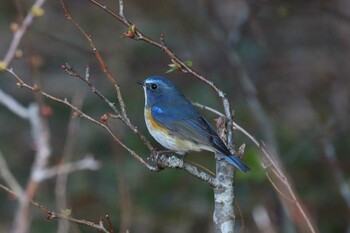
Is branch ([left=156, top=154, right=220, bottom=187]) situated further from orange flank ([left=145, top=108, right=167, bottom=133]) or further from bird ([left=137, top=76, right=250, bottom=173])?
orange flank ([left=145, top=108, right=167, bottom=133])

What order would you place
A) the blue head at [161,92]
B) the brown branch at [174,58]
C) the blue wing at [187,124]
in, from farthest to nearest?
the blue head at [161,92], the blue wing at [187,124], the brown branch at [174,58]

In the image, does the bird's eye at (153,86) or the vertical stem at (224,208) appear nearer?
the vertical stem at (224,208)

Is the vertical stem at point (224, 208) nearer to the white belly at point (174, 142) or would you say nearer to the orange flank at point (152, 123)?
the white belly at point (174, 142)

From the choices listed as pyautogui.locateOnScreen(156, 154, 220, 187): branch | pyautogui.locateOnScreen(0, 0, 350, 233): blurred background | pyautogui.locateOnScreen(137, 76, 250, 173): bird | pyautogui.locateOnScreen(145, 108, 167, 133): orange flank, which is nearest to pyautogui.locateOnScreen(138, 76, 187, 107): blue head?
pyautogui.locateOnScreen(137, 76, 250, 173): bird

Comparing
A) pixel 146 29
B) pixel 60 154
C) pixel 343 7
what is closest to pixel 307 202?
pixel 343 7

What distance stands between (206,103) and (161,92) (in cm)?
381

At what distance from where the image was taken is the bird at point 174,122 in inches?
219

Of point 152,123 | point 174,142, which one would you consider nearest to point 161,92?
point 152,123

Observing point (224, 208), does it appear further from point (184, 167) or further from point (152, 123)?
point (152, 123)

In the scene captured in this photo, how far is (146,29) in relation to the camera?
456 inches

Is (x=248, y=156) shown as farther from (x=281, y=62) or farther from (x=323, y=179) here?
(x=281, y=62)

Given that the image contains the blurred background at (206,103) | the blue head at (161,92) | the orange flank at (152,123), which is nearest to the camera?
the orange flank at (152,123)

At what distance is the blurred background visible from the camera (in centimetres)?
820

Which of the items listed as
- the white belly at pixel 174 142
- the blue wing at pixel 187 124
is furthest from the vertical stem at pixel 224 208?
the white belly at pixel 174 142
